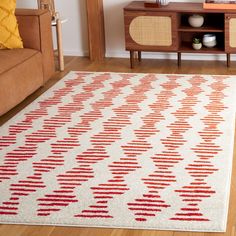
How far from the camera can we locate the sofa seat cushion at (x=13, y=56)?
4089 mm

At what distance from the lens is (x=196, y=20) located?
5.09m

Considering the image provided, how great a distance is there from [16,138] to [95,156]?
60 centimetres

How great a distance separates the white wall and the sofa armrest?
2.97 feet

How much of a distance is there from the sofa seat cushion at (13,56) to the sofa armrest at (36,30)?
0.10 m

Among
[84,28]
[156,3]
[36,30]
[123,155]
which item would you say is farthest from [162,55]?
[123,155]

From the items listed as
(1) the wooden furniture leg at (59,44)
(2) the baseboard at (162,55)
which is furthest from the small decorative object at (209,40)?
(1) the wooden furniture leg at (59,44)

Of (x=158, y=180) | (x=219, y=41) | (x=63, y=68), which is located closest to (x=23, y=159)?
(x=158, y=180)

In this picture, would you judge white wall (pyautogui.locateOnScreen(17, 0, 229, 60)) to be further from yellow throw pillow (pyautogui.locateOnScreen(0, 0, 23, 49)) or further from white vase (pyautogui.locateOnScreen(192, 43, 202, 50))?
yellow throw pillow (pyautogui.locateOnScreen(0, 0, 23, 49))

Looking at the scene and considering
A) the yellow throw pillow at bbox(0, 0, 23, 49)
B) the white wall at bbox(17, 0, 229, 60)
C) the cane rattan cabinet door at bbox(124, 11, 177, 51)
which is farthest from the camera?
the white wall at bbox(17, 0, 229, 60)

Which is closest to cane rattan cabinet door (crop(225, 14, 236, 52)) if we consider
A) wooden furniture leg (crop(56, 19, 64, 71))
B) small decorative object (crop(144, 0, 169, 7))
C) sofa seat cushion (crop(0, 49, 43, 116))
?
small decorative object (crop(144, 0, 169, 7))

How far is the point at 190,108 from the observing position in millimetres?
4168

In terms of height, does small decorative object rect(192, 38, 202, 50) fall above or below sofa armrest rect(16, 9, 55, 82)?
below

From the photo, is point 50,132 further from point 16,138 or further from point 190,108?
point 190,108

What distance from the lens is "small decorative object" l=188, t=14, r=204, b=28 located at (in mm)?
5086
